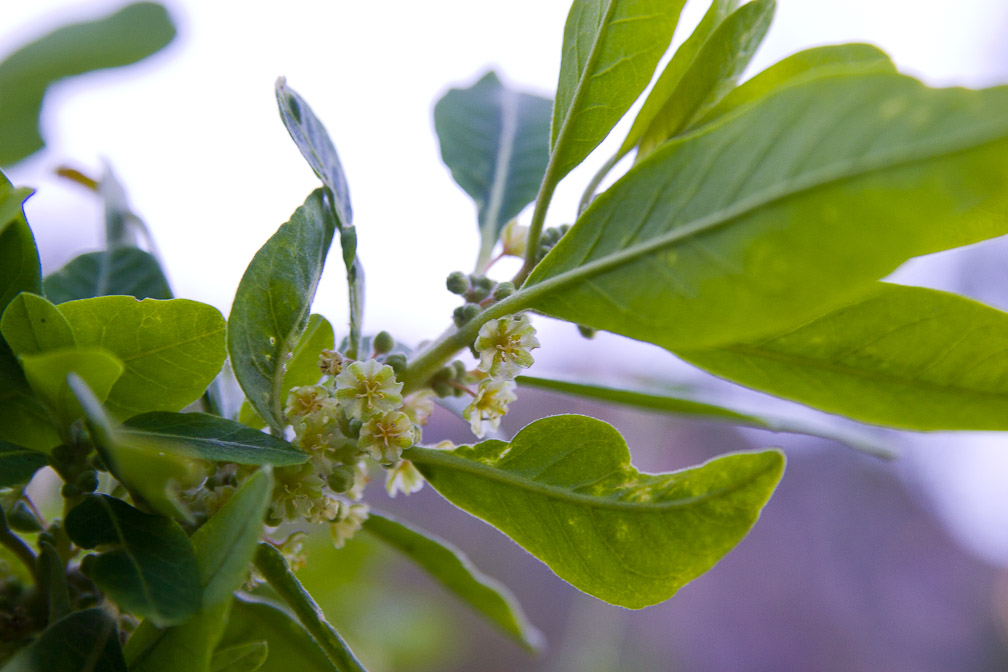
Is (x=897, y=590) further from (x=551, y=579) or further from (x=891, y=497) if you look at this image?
(x=551, y=579)

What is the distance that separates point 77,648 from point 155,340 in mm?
243

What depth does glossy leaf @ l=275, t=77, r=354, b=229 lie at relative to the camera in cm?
69

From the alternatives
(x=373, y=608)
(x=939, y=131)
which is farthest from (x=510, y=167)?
(x=373, y=608)

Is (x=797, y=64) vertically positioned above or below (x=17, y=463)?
above

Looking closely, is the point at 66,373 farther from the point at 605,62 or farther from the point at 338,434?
the point at 605,62

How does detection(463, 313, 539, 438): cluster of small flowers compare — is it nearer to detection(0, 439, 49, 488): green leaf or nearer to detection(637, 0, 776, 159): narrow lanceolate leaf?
detection(637, 0, 776, 159): narrow lanceolate leaf

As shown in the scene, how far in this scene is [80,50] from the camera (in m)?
1.08

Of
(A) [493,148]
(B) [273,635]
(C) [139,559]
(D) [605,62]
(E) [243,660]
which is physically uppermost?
(D) [605,62]

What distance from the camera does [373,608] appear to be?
2035 millimetres

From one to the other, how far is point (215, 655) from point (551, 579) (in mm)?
5824

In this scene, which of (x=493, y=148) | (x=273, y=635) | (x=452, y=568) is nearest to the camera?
(x=273, y=635)

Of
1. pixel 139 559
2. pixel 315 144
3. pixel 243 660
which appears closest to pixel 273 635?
pixel 243 660

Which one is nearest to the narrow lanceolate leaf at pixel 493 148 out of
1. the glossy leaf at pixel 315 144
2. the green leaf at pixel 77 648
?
the glossy leaf at pixel 315 144

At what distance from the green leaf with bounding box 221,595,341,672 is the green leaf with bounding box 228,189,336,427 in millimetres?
256
